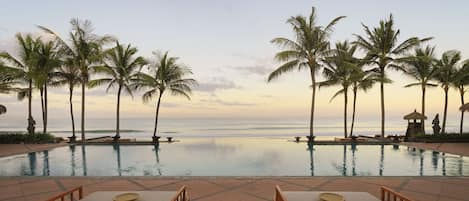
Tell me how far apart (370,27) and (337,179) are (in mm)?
13043

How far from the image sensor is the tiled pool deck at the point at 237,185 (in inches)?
203

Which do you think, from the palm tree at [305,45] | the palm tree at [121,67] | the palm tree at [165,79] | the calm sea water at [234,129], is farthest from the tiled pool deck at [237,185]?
the calm sea water at [234,129]

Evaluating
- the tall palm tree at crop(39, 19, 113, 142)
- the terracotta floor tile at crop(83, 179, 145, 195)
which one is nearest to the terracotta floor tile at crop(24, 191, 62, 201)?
the terracotta floor tile at crop(83, 179, 145, 195)

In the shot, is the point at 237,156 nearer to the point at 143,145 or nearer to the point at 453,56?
the point at 143,145

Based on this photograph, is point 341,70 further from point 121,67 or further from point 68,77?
point 68,77

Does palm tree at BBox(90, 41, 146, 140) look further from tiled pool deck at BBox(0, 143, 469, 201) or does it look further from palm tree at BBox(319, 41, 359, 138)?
palm tree at BBox(319, 41, 359, 138)

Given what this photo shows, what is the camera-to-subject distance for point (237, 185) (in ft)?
19.3

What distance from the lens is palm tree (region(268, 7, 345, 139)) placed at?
14914 millimetres

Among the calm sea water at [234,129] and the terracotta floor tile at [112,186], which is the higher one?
the terracotta floor tile at [112,186]

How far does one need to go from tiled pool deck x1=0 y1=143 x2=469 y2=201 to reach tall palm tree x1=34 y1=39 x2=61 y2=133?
1039cm

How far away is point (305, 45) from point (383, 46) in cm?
499

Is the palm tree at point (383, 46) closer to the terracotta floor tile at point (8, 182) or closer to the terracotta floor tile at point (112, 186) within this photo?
the terracotta floor tile at point (112, 186)

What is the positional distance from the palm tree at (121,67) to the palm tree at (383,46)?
47.8 ft

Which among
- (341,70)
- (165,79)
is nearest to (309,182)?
(341,70)
